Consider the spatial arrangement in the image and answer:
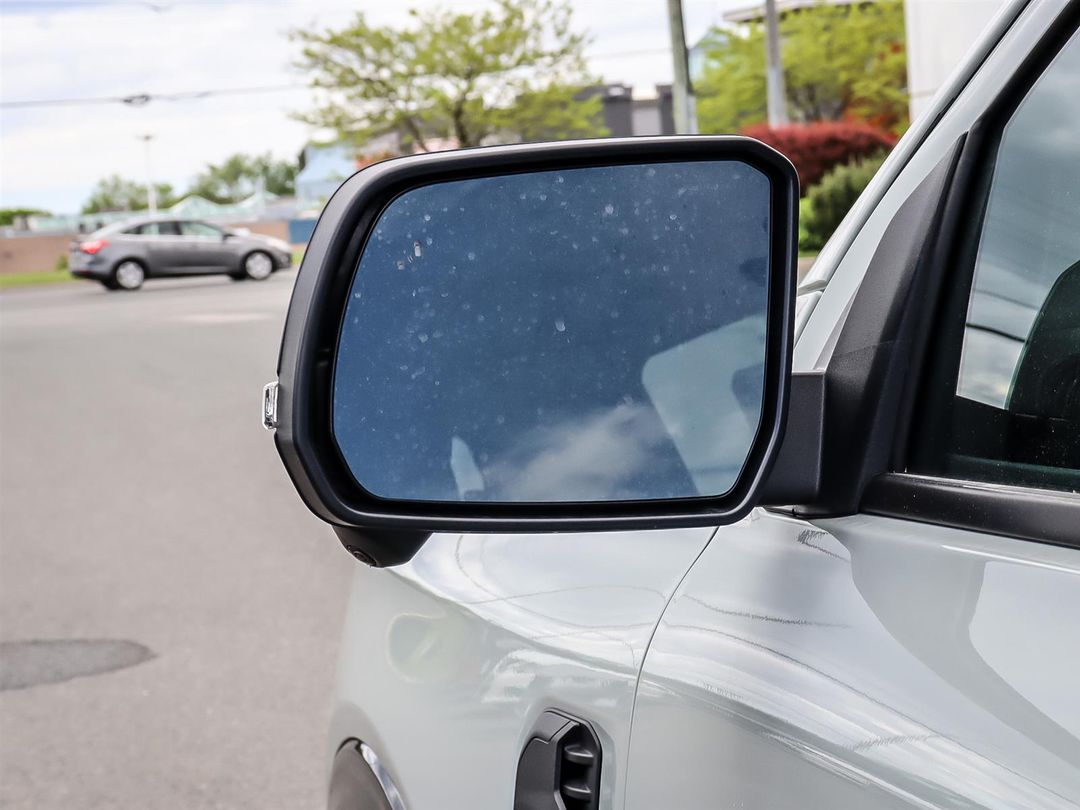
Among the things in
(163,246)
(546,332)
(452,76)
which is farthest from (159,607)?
(452,76)

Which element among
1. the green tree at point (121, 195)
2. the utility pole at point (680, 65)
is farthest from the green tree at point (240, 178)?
the utility pole at point (680, 65)

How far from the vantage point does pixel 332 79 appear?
1848 inches

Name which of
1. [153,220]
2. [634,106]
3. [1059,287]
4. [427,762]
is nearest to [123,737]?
[427,762]

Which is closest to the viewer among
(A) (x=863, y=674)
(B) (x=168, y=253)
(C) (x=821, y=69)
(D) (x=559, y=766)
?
(A) (x=863, y=674)

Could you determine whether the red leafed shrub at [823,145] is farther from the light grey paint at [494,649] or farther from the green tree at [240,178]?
the green tree at [240,178]

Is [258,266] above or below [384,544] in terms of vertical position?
below

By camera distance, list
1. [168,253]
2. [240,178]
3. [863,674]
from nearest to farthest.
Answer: [863,674] → [168,253] → [240,178]

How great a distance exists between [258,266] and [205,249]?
1.23 meters

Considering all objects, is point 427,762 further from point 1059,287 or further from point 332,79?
point 332,79

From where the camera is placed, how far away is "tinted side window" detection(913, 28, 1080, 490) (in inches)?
45.7

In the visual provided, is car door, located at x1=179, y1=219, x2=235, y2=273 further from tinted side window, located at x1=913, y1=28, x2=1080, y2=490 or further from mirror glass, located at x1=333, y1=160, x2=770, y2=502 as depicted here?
tinted side window, located at x1=913, y1=28, x2=1080, y2=490

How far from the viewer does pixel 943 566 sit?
1095 millimetres

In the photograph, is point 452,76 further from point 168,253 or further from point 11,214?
point 11,214

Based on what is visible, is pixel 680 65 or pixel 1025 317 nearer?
pixel 1025 317
